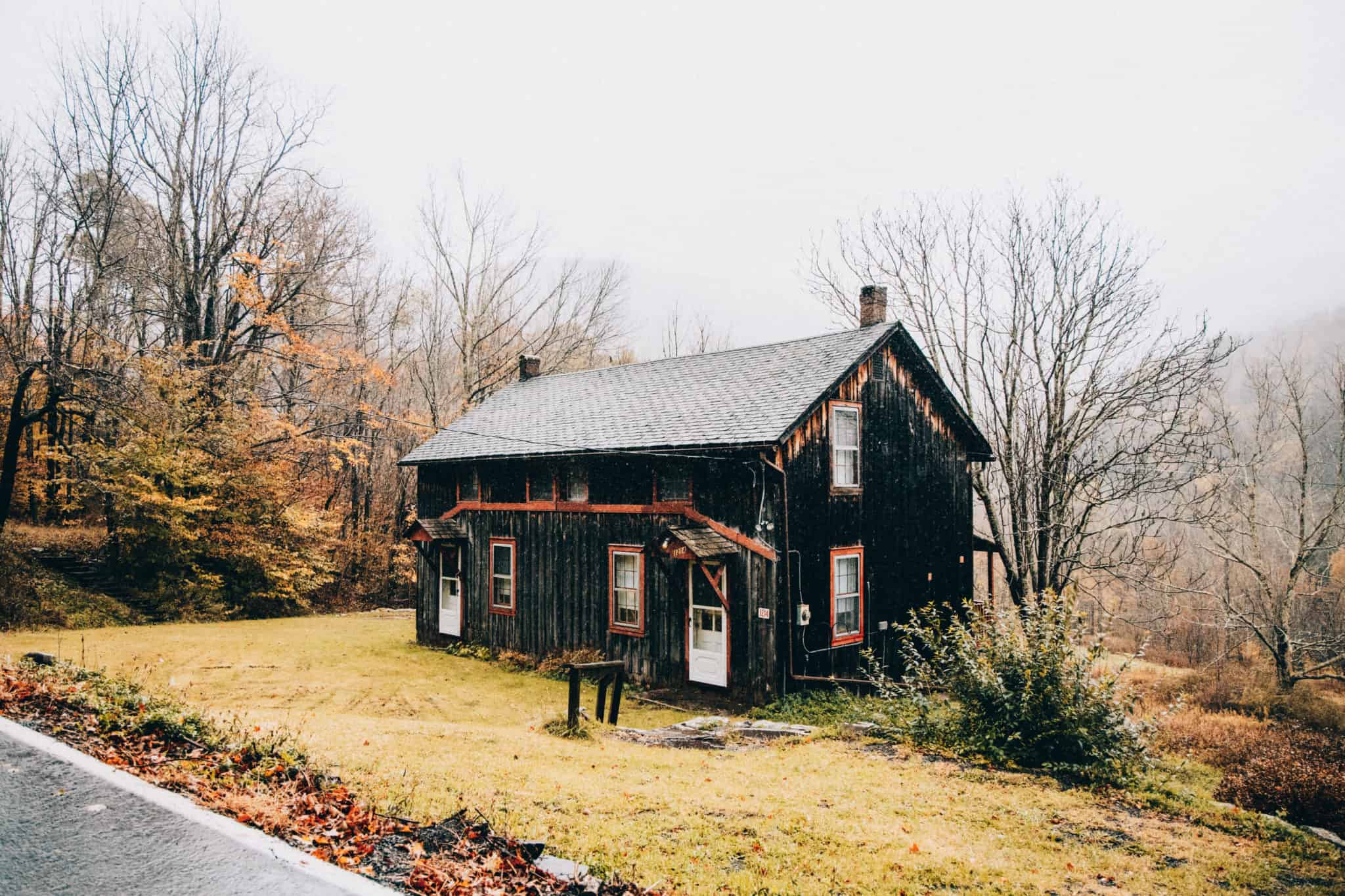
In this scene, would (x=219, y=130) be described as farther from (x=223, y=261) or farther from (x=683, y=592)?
(x=683, y=592)

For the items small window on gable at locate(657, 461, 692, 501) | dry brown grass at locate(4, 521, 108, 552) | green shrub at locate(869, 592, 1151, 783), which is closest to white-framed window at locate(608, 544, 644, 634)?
small window on gable at locate(657, 461, 692, 501)

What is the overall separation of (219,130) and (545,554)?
18545 mm

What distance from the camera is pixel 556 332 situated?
3325 centimetres

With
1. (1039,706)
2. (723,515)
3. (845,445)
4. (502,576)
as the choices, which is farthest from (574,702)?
(502,576)

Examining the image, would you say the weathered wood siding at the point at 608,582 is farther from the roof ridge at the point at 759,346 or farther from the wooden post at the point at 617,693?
the roof ridge at the point at 759,346

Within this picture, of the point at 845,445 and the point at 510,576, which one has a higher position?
the point at 845,445

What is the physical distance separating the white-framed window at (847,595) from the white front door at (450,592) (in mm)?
9470

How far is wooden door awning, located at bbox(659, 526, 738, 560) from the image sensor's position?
12.7 meters

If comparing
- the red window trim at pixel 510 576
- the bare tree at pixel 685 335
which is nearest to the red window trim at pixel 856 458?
the red window trim at pixel 510 576

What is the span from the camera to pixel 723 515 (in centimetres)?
1349

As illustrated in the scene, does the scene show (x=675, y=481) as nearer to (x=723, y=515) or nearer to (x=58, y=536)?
(x=723, y=515)

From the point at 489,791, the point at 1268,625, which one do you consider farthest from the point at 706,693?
the point at 1268,625

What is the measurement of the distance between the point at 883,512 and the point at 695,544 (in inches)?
178

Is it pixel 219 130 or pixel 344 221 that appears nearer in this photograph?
pixel 219 130
